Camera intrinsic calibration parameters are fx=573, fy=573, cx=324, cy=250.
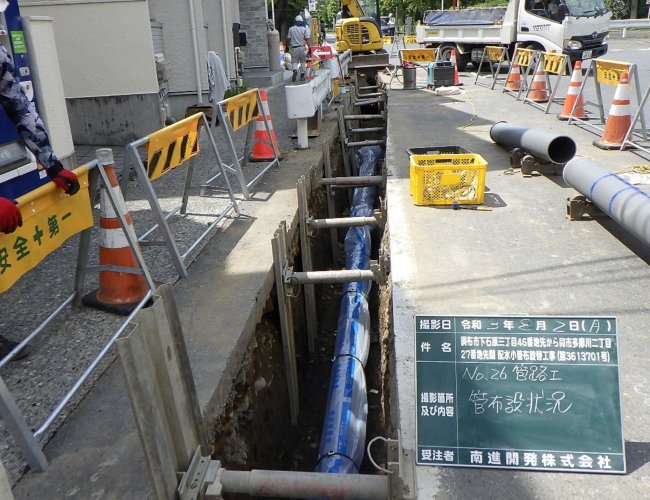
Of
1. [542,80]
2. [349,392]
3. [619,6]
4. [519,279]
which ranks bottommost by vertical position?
[349,392]

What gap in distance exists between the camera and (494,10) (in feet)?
66.7

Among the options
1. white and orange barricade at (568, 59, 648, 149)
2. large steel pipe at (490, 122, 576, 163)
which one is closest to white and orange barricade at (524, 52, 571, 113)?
white and orange barricade at (568, 59, 648, 149)

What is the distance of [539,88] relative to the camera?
11.3 metres

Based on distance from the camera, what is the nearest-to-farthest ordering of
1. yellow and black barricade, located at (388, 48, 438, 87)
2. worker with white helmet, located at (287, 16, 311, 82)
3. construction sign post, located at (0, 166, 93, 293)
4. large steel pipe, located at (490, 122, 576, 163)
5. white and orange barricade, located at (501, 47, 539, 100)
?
construction sign post, located at (0, 166, 93, 293) → large steel pipe, located at (490, 122, 576, 163) → white and orange barricade, located at (501, 47, 539, 100) → yellow and black barricade, located at (388, 48, 438, 87) → worker with white helmet, located at (287, 16, 311, 82)

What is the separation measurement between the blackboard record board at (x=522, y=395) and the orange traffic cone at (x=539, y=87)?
10.1 meters

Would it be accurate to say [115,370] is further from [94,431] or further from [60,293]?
[60,293]

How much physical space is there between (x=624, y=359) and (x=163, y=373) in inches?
90.9

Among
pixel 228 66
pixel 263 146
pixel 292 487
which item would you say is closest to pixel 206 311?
pixel 292 487

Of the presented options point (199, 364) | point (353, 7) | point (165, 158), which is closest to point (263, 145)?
point (165, 158)

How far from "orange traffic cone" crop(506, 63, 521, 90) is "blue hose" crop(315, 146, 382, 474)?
8727 millimetres

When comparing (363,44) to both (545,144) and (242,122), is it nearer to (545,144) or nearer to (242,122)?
(242,122)

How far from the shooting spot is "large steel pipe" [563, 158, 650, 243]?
3.78 metres

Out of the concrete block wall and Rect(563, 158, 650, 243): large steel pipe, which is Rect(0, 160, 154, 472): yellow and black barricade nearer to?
Rect(563, 158, 650, 243): large steel pipe

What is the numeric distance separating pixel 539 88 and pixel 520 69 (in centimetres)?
298
